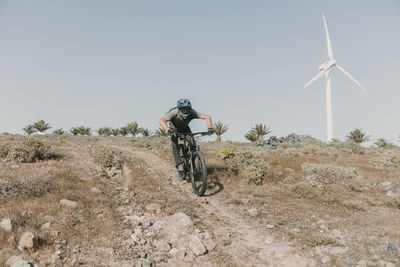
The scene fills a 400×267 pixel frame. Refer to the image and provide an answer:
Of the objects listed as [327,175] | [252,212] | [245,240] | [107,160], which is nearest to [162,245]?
[245,240]

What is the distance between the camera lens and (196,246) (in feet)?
15.4

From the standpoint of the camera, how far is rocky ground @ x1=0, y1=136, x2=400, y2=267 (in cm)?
434

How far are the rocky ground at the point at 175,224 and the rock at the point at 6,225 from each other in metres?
0.02

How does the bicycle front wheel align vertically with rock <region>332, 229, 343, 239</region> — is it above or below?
above

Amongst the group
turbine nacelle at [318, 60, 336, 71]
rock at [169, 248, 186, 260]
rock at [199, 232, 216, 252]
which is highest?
turbine nacelle at [318, 60, 336, 71]

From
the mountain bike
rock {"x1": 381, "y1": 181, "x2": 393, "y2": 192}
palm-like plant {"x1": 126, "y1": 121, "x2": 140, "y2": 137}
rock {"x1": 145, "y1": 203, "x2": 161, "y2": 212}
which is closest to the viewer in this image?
rock {"x1": 145, "y1": 203, "x2": 161, "y2": 212}

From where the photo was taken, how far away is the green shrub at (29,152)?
9.61 m

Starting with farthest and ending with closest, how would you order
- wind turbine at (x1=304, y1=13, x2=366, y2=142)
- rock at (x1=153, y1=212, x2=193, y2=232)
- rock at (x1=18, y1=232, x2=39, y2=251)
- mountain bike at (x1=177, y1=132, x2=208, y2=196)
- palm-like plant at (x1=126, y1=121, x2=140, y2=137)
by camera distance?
palm-like plant at (x1=126, y1=121, x2=140, y2=137), wind turbine at (x1=304, y1=13, x2=366, y2=142), mountain bike at (x1=177, y1=132, x2=208, y2=196), rock at (x1=153, y1=212, x2=193, y2=232), rock at (x1=18, y1=232, x2=39, y2=251)

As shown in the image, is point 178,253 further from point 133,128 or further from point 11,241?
point 133,128

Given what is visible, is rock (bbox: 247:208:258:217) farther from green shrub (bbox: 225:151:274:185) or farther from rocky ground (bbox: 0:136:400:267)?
green shrub (bbox: 225:151:274:185)

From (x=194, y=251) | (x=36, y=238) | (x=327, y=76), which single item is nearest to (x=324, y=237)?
(x=194, y=251)

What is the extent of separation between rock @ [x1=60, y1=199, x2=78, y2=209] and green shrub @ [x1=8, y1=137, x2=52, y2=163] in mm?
5245

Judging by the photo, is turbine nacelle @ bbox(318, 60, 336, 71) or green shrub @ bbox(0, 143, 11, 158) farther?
turbine nacelle @ bbox(318, 60, 336, 71)

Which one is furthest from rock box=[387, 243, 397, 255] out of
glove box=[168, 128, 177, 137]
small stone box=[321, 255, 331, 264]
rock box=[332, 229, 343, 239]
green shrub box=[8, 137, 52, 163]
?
green shrub box=[8, 137, 52, 163]
